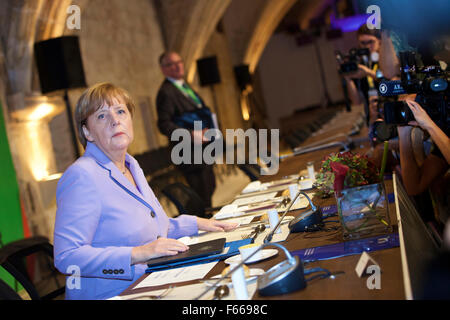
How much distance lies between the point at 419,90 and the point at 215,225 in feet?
3.85

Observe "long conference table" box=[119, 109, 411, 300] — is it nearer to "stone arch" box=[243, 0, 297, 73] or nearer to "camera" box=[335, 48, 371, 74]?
"camera" box=[335, 48, 371, 74]

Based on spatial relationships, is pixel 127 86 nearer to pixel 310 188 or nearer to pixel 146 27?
pixel 146 27

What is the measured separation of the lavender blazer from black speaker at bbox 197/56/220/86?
8.83 m

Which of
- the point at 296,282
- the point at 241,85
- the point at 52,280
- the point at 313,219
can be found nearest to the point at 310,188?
the point at 313,219

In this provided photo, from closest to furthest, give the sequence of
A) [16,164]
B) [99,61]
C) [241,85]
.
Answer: [16,164]
[99,61]
[241,85]

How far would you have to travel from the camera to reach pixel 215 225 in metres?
2.79

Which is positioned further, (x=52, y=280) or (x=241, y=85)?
(x=241, y=85)

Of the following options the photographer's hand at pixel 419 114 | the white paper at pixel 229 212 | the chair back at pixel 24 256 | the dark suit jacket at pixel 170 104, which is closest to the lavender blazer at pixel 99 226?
the chair back at pixel 24 256

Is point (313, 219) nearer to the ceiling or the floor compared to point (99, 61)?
nearer to the floor

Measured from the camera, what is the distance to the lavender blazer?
7.27ft

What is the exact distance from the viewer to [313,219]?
233cm

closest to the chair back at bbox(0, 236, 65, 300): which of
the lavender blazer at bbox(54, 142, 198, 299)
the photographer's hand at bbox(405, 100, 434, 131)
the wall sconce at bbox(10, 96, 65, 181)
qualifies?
the lavender blazer at bbox(54, 142, 198, 299)

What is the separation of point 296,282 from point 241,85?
1362 cm

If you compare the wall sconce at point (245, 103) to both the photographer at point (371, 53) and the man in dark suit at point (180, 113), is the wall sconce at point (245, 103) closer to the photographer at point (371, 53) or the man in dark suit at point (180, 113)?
the man in dark suit at point (180, 113)
